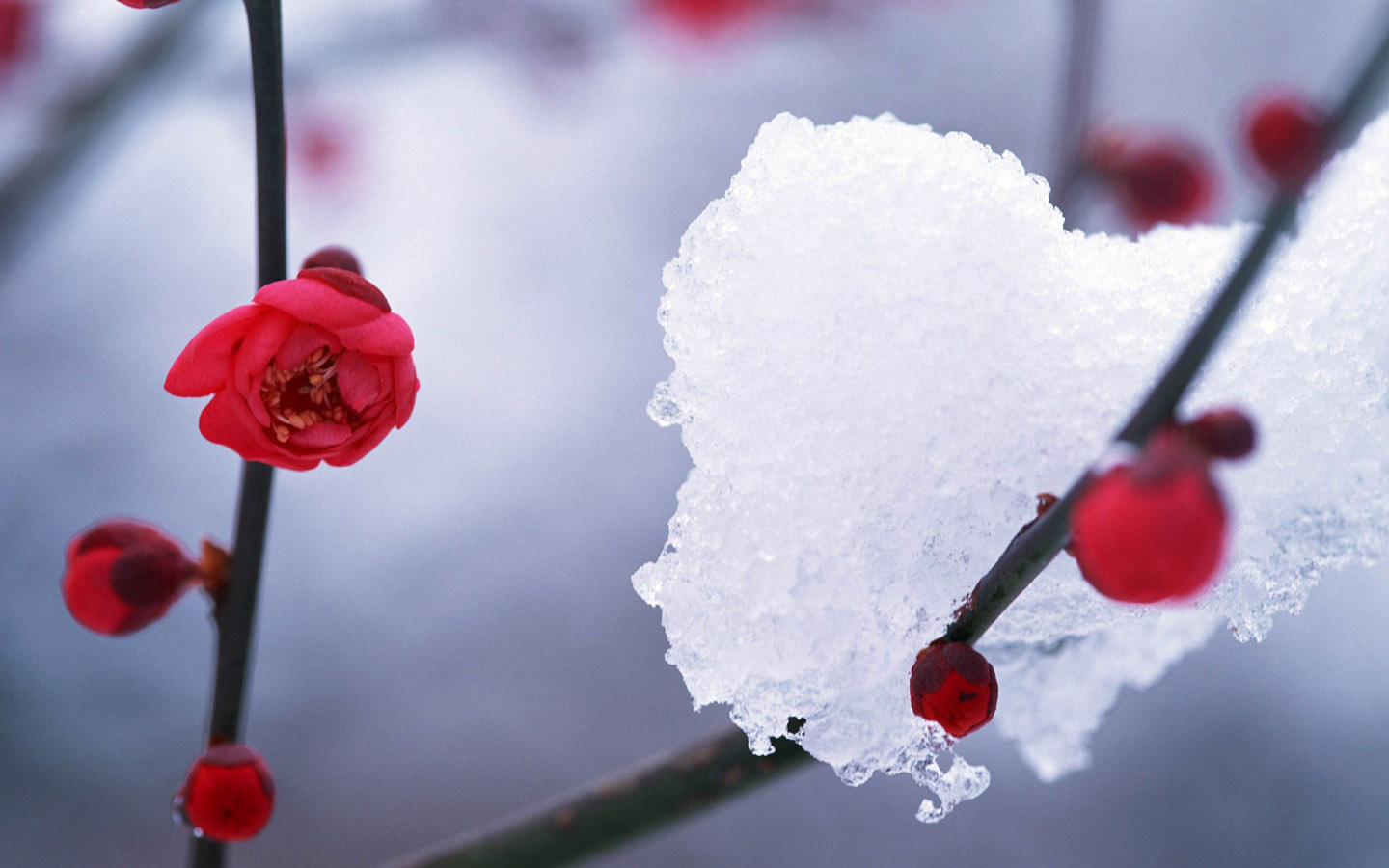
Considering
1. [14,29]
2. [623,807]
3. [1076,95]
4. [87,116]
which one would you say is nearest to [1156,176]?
[1076,95]

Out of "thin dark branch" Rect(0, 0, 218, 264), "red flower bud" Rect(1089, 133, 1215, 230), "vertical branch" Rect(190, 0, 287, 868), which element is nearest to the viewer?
"vertical branch" Rect(190, 0, 287, 868)

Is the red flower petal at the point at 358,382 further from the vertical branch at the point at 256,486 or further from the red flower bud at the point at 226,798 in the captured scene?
the red flower bud at the point at 226,798

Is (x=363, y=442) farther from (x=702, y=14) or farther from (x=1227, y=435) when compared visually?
(x=702, y=14)

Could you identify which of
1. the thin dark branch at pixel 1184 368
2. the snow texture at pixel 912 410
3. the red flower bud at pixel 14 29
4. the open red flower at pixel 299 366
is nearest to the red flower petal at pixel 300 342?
the open red flower at pixel 299 366

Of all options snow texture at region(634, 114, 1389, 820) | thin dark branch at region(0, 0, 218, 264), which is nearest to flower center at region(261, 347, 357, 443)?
snow texture at region(634, 114, 1389, 820)

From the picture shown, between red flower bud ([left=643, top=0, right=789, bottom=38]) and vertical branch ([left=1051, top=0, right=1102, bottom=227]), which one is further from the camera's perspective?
red flower bud ([left=643, top=0, right=789, bottom=38])

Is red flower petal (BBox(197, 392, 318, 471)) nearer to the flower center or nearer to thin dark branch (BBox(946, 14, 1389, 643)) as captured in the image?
the flower center
